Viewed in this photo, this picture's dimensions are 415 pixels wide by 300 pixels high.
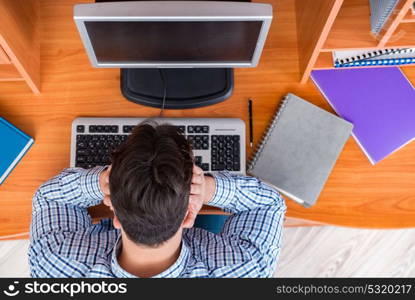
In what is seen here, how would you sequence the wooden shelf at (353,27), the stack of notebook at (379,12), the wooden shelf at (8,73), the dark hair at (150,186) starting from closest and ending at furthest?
1. the dark hair at (150,186)
2. the stack of notebook at (379,12)
3. the wooden shelf at (353,27)
4. the wooden shelf at (8,73)

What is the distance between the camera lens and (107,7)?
775 mm

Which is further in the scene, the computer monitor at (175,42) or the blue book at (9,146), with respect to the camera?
the blue book at (9,146)

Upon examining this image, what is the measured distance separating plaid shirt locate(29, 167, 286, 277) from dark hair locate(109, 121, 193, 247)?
145 millimetres

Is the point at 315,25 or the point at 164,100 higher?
the point at 315,25

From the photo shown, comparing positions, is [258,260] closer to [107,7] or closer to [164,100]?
[164,100]

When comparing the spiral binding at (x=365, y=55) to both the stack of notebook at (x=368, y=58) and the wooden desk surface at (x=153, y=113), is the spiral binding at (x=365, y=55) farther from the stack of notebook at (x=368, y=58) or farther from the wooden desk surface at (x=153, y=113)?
the wooden desk surface at (x=153, y=113)

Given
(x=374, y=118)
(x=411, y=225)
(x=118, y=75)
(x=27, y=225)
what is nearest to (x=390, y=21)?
(x=374, y=118)

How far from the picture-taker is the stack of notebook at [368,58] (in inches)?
41.8

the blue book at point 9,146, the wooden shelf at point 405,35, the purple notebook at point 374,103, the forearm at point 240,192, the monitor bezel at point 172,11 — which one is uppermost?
the monitor bezel at point 172,11

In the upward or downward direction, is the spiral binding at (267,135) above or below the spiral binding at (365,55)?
below

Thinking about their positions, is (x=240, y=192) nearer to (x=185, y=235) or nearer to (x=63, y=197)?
(x=185, y=235)

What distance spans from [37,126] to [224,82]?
1.75ft

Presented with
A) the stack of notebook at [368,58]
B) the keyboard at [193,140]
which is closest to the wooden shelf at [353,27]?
the stack of notebook at [368,58]

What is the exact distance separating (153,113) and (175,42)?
0.27 m
